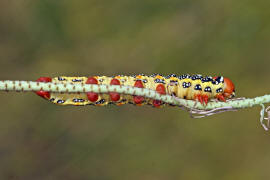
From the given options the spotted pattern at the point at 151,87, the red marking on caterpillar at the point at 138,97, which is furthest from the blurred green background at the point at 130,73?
the red marking on caterpillar at the point at 138,97

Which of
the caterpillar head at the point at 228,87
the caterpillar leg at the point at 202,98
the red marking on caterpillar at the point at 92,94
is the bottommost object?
the caterpillar leg at the point at 202,98

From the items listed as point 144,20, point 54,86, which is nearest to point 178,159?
point 144,20

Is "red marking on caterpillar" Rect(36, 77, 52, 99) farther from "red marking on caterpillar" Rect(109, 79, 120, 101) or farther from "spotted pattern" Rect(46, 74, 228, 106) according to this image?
"red marking on caterpillar" Rect(109, 79, 120, 101)

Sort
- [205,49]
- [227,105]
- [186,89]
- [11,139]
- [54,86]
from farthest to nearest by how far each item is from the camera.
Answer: [205,49] < [11,139] < [186,89] < [227,105] < [54,86]

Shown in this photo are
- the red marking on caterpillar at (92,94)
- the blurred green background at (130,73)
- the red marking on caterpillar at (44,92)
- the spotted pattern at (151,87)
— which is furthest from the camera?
the blurred green background at (130,73)

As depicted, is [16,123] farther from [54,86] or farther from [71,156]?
[54,86]

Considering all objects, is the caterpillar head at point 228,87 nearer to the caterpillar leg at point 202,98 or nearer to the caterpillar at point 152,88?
the caterpillar at point 152,88

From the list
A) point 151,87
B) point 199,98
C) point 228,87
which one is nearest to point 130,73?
point 151,87

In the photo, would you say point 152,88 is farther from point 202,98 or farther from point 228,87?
point 228,87
